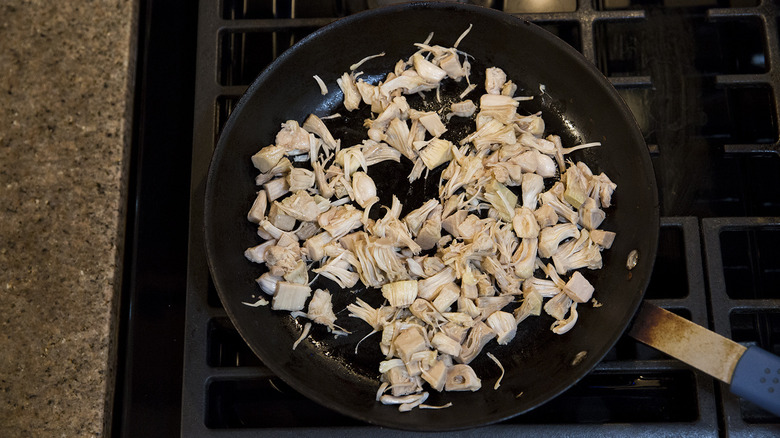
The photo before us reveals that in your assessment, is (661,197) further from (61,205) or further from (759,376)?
(61,205)

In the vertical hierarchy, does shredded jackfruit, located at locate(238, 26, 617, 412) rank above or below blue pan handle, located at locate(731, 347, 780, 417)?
above

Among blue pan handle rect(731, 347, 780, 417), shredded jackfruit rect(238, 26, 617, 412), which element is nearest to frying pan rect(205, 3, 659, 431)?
shredded jackfruit rect(238, 26, 617, 412)

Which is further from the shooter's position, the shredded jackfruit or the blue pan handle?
the shredded jackfruit

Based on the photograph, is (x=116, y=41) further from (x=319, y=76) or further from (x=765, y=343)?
(x=765, y=343)

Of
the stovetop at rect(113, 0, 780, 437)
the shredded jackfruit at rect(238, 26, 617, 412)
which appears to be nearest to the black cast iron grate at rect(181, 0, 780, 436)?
the stovetop at rect(113, 0, 780, 437)

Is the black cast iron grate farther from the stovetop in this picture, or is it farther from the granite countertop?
the granite countertop

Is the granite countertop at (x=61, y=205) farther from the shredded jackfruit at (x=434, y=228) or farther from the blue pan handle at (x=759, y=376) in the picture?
the blue pan handle at (x=759, y=376)

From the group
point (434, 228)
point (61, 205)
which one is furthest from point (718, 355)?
point (61, 205)
